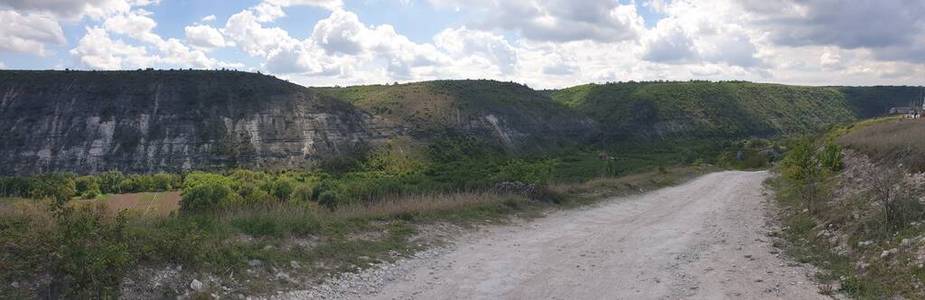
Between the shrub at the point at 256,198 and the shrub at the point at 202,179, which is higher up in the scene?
the shrub at the point at 256,198

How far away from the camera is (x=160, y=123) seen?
69.9m

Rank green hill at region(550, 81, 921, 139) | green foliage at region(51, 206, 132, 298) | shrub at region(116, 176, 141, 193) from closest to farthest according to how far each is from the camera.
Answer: green foliage at region(51, 206, 132, 298) < shrub at region(116, 176, 141, 193) < green hill at region(550, 81, 921, 139)

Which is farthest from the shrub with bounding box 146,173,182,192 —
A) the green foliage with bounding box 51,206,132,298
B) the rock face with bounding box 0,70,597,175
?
the green foliage with bounding box 51,206,132,298

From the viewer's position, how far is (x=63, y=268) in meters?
7.55

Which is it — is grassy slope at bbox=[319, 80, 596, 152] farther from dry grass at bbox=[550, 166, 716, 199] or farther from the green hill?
dry grass at bbox=[550, 166, 716, 199]

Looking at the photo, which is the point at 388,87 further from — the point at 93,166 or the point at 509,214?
the point at 509,214

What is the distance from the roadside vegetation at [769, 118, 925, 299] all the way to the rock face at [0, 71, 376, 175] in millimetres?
60349

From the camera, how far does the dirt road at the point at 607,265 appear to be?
9.55 meters

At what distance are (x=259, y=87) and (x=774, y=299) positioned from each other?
77.9 meters

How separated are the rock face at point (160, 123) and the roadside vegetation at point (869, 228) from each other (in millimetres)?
60349

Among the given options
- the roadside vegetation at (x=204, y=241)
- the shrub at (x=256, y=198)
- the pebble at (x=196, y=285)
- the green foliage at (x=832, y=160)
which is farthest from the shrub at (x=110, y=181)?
the green foliage at (x=832, y=160)

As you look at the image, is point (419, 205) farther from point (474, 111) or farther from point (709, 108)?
point (709, 108)

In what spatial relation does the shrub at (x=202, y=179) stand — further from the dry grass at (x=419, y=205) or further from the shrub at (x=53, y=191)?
the dry grass at (x=419, y=205)

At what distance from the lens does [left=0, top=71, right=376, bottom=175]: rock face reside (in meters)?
65.2
